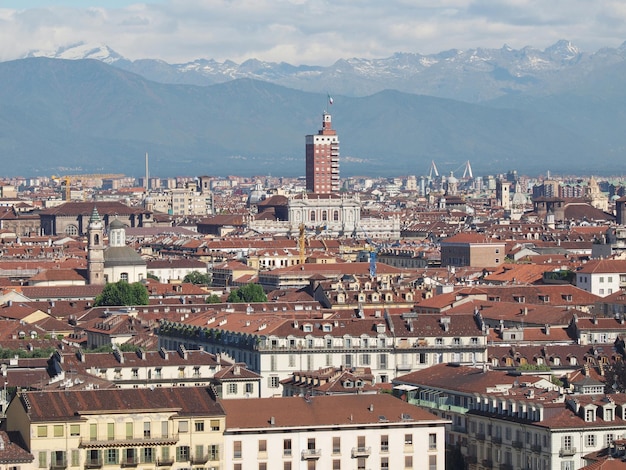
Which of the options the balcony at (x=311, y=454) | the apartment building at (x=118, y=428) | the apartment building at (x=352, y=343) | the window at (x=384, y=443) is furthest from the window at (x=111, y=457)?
the apartment building at (x=352, y=343)

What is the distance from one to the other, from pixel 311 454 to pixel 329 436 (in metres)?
0.64

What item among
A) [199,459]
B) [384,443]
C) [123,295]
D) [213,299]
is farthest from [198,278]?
[199,459]

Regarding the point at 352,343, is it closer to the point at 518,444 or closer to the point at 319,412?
the point at 518,444

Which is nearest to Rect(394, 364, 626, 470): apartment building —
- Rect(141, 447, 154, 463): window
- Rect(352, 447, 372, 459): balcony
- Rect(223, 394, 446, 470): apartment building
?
Rect(223, 394, 446, 470): apartment building

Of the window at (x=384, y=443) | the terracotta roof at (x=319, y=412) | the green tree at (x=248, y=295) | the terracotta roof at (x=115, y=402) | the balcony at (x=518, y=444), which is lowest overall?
the green tree at (x=248, y=295)

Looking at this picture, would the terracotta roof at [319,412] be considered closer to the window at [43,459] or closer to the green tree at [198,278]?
the window at [43,459]

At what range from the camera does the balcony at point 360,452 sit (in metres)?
Result: 49.2

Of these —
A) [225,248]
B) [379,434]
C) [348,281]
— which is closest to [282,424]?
[379,434]

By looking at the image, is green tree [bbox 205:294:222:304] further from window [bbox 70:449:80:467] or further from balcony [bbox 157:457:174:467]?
window [bbox 70:449:80:467]

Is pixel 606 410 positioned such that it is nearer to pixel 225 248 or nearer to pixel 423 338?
pixel 423 338

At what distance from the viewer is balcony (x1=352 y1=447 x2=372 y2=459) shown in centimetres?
4919

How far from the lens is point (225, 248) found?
162 m

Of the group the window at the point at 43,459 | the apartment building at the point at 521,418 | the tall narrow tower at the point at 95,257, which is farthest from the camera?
the tall narrow tower at the point at 95,257

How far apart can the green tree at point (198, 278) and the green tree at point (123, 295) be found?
2121 cm
